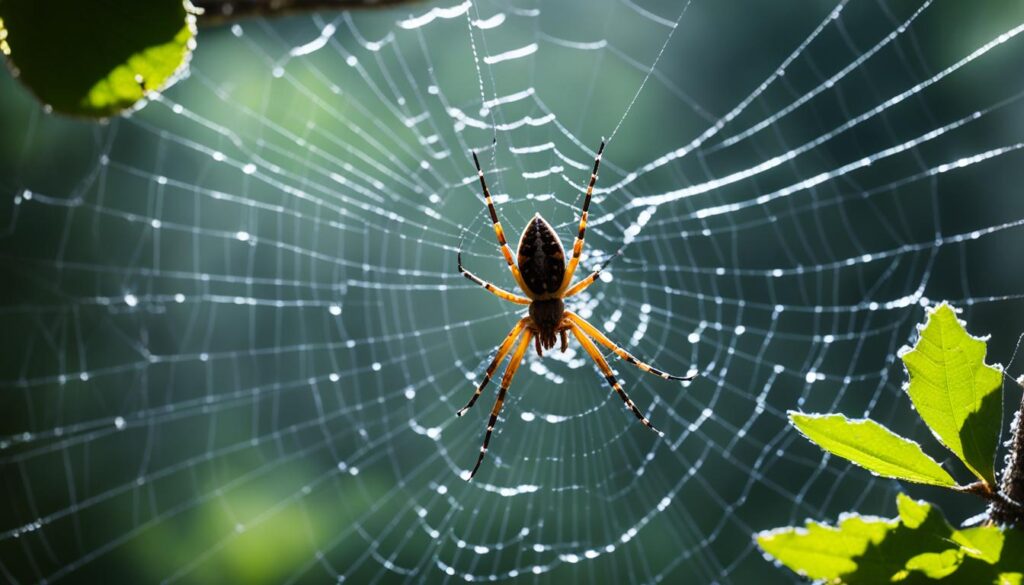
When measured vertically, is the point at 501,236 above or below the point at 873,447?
above

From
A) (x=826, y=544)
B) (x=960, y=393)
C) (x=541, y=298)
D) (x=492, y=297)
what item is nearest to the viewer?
(x=826, y=544)

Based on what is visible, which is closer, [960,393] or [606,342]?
[960,393]

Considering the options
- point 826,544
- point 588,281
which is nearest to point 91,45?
A: point 826,544

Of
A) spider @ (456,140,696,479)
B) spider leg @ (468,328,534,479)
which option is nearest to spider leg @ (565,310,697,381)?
spider @ (456,140,696,479)

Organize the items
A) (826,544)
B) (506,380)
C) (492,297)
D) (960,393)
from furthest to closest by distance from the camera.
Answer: (492,297)
(506,380)
(960,393)
(826,544)

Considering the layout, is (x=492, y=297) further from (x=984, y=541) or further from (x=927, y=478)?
(x=984, y=541)

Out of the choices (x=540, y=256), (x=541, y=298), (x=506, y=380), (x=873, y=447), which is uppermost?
(x=540, y=256)

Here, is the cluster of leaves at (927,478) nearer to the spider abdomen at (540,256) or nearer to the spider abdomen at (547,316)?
the spider abdomen at (540,256)
